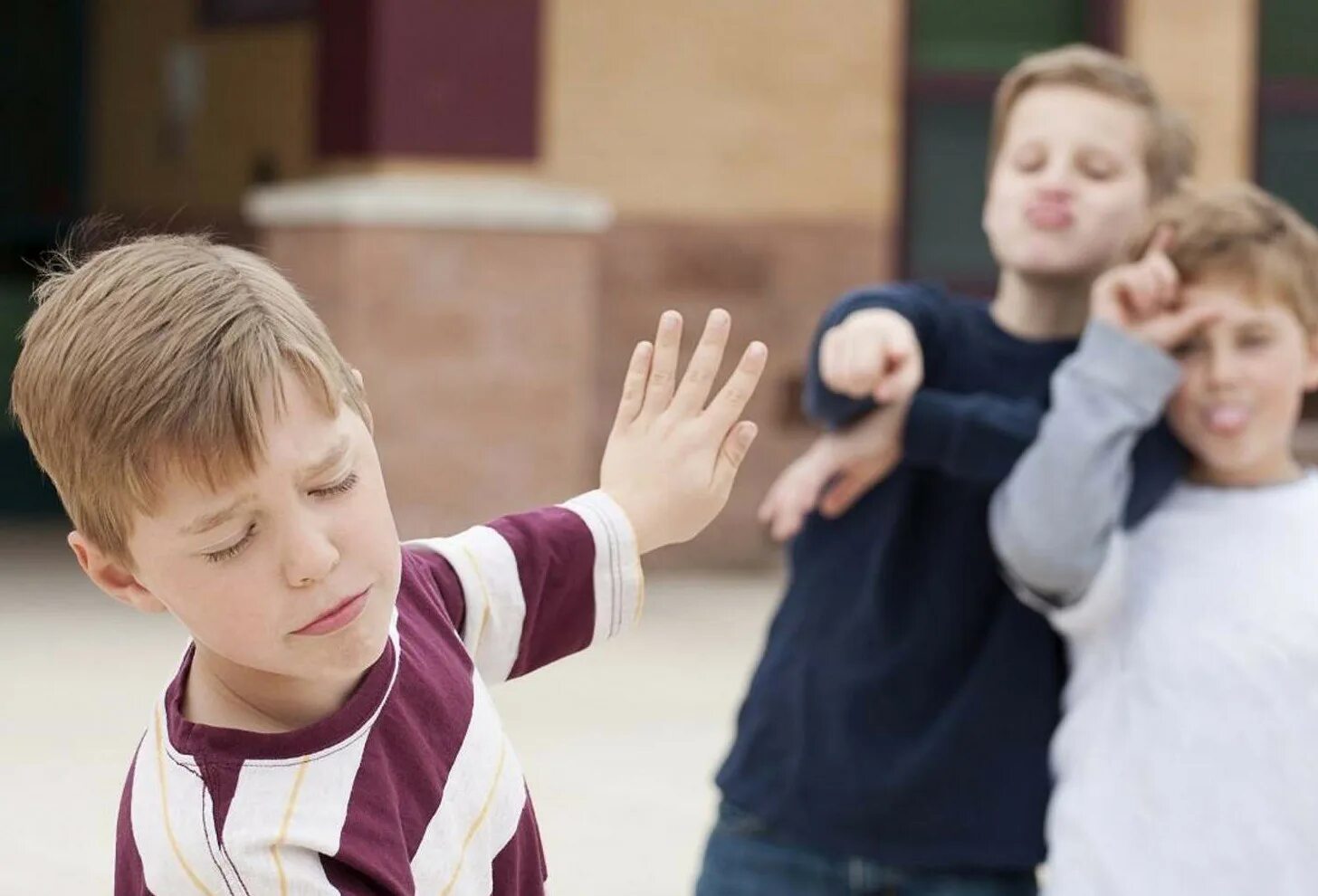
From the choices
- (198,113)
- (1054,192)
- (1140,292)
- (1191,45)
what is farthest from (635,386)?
(198,113)

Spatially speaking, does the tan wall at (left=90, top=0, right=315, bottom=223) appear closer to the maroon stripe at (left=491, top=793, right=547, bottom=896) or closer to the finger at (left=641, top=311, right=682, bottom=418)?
the finger at (left=641, top=311, right=682, bottom=418)

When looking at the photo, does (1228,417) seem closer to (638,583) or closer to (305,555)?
(638,583)

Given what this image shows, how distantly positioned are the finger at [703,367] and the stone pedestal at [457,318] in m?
5.94

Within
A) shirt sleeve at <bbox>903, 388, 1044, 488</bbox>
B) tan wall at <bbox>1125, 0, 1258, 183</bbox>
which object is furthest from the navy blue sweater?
tan wall at <bbox>1125, 0, 1258, 183</bbox>

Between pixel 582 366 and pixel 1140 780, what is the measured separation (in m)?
5.80

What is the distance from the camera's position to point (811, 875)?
8.13 feet

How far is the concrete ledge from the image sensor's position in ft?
25.4

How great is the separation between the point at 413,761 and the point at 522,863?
17 centimetres

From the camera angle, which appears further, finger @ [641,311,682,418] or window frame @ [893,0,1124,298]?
window frame @ [893,0,1124,298]

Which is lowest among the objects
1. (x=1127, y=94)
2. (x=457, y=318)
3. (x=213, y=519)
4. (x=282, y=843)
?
(x=457, y=318)

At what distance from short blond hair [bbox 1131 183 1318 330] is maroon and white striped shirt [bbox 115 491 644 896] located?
40.2 inches

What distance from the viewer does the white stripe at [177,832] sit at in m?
1.39

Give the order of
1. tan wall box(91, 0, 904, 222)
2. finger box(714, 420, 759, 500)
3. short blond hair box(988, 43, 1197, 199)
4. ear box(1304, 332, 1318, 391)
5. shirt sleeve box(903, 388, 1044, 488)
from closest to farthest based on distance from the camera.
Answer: finger box(714, 420, 759, 500) → shirt sleeve box(903, 388, 1044, 488) → ear box(1304, 332, 1318, 391) → short blond hair box(988, 43, 1197, 199) → tan wall box(91, 0, 904, 222)

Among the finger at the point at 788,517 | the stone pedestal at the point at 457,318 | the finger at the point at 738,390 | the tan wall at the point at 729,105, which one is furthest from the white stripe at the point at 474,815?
the tan wall at the point at 729,105
